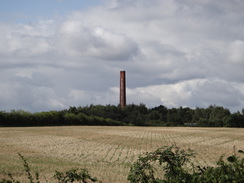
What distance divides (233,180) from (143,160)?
3.76 ft

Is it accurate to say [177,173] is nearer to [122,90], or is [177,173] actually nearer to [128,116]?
[122,90]

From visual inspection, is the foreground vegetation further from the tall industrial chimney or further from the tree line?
the tall industrial chimney

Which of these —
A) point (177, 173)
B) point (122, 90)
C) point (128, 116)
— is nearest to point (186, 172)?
point (177, 173)

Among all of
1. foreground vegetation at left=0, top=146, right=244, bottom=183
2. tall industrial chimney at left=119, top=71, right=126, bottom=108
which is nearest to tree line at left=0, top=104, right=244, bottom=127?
tall industrial chimney at left=119, top=71, right=126, bottom=108

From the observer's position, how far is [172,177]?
445 cm

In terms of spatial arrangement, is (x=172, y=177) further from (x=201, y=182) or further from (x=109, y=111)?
(x=109, y=111)

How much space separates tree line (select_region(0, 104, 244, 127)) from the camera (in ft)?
254

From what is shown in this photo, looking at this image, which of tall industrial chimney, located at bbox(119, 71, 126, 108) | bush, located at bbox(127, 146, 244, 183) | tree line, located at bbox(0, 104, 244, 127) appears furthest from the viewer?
tall industrial chimney, located at bbox(119, 71, 126, 108)

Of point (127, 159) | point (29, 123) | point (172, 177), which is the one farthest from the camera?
point (29, 123)

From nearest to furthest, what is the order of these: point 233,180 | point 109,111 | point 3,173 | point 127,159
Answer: point 233,180, point 3,173, point 127,159, point 109,111

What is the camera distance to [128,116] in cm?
11356

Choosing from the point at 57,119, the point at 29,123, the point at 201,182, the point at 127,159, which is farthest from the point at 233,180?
the point at 57,119

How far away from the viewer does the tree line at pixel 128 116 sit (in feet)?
254

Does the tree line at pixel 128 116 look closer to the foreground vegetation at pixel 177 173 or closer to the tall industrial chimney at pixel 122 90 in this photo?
the tall industrial chimney at pixel 122 90
